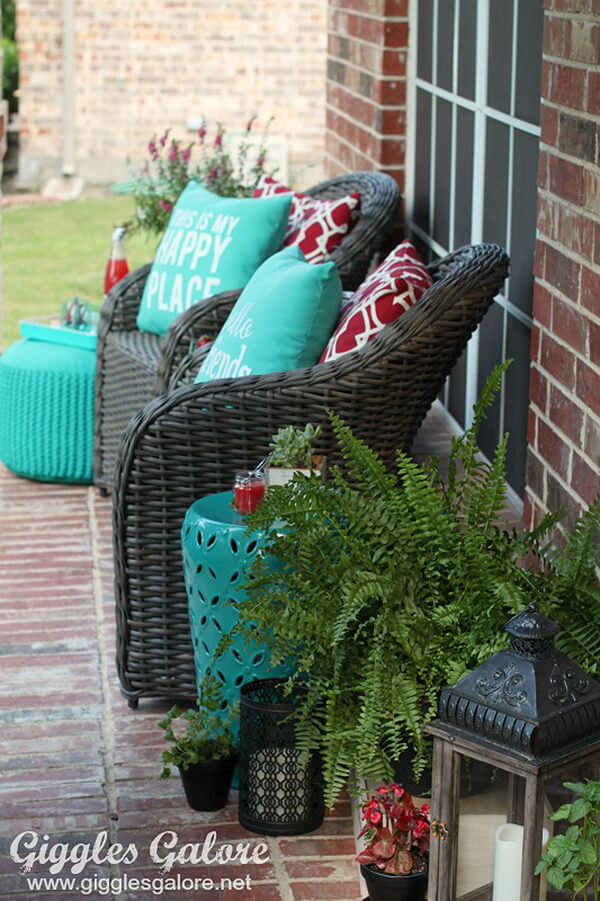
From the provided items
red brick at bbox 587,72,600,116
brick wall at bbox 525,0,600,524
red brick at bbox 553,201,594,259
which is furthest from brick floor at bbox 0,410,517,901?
red brick at bbox 587,72,600,116

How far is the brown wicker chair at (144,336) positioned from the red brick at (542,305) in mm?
1272

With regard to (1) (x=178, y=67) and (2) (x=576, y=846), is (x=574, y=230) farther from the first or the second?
(1) (x=178, y=67)

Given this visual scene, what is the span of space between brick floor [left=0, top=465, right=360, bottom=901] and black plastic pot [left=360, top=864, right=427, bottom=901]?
21 cm

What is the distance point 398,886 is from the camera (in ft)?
7.11

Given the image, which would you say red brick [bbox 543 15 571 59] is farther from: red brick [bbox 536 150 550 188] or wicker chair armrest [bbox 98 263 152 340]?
wicker chair armrest [bbox 98 263 152 340]

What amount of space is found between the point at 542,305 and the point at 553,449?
0.93ft

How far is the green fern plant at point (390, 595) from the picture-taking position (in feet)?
7.34

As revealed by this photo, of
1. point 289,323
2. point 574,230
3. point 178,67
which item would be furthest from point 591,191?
point 178,67

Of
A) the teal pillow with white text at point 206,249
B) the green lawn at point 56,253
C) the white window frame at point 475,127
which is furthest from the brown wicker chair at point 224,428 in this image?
the green lawn at point 56,253

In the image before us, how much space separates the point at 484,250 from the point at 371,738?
1157 mm

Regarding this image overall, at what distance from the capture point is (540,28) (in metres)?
2.96

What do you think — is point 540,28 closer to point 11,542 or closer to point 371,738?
point 371,738

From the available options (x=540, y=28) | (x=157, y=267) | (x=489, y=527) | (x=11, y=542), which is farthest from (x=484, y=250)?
(x=11, y=542)

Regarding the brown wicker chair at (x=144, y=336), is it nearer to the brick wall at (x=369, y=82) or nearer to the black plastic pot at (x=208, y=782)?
the brick wall at (x=369, y=82)
